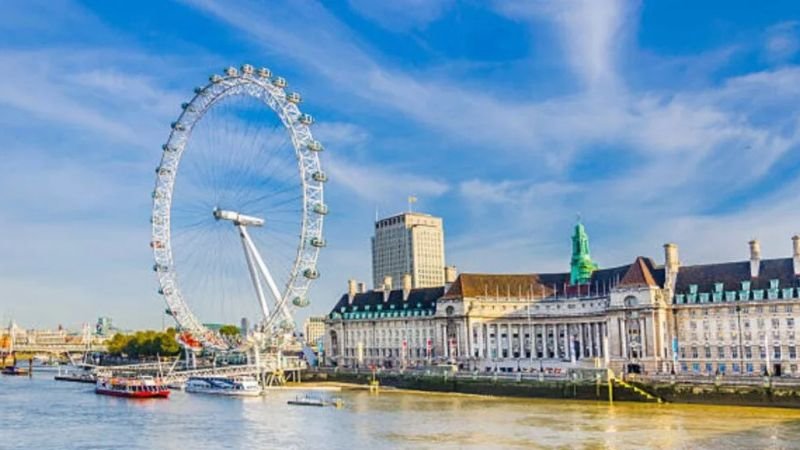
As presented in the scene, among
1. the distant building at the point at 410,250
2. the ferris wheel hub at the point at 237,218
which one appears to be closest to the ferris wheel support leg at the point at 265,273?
the ferris wheel hub at the point at 237,218

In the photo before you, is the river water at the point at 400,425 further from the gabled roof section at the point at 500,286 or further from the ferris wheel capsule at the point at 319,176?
the gabled roof section at the point at 500,286

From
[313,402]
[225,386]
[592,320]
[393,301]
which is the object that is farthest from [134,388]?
[592,320]

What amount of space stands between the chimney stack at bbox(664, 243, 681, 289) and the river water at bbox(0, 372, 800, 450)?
20.6 metres

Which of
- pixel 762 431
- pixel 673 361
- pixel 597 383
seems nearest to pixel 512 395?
pixel 597 383

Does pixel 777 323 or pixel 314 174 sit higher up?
pixel 314 174

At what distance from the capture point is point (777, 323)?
74.4 meters

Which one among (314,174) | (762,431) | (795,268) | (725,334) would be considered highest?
(314,174)

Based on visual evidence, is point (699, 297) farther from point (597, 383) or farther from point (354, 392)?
point (354, 392)

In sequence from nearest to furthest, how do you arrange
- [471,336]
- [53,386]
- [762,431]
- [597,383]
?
[762,431], [597,383], [471,336], [53,386]

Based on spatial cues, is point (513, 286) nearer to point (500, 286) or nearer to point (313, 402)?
point (500, 286)

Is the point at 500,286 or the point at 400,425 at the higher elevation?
the point at 500,286

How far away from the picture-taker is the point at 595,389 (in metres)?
68.1

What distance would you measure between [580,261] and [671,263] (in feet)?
57.5

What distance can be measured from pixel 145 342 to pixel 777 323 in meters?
104
